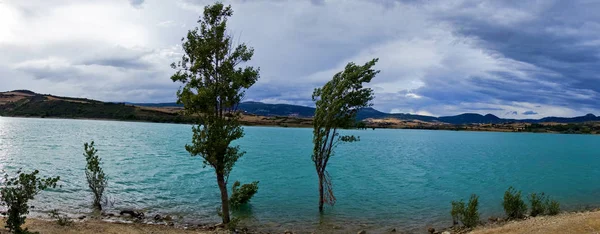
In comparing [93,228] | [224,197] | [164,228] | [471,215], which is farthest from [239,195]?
[471,215]

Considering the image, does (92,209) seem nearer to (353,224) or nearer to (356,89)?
(353,224)

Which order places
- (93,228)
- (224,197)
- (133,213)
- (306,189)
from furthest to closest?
(306,189) < (133,213) < (224,197) < (93,228)

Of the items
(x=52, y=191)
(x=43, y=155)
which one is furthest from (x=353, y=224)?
(x=43, y=155)

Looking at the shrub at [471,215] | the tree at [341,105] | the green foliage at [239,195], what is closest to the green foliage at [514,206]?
the shrub at [471,215]

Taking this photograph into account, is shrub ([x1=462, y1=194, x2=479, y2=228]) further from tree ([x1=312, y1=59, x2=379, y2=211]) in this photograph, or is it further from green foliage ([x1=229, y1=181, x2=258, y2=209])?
green foliage ([x1=229, y1=181, x2=258, y2=209])

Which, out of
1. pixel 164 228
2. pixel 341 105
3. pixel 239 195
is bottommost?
pixel 164 228

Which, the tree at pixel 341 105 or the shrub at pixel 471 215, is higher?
the tree at pixel 341 105

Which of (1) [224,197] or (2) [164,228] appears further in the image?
(1) [224,197]

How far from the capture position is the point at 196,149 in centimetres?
2028

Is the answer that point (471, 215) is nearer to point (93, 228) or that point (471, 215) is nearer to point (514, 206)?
point (514, 206)

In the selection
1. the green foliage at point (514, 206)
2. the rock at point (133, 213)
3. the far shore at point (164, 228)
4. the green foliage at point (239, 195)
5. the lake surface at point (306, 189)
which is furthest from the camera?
the green foliage at point (239, 195)

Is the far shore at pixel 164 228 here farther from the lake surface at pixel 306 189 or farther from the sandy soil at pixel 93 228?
the lake surface at pixel 306 189

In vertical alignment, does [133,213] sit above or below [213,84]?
below

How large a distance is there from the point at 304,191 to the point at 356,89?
15.4 metres
